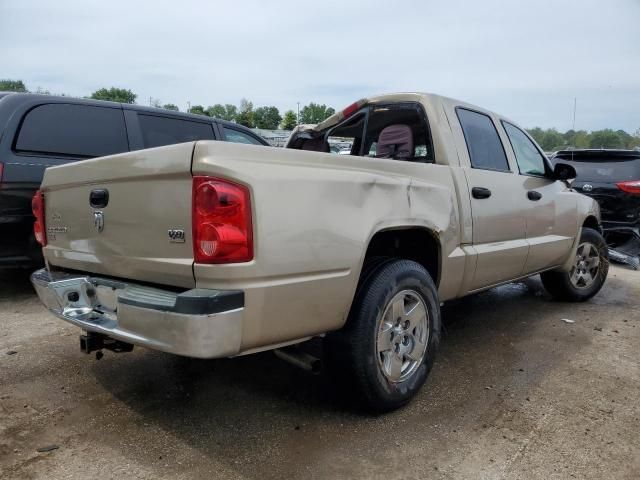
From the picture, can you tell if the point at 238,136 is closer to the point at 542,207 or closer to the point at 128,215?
the point at 542,207

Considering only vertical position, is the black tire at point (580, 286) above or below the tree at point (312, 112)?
below

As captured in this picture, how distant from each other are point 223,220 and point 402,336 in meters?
1.35

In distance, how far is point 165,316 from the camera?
2.13 metres

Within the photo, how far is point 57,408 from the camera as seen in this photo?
9.47ft

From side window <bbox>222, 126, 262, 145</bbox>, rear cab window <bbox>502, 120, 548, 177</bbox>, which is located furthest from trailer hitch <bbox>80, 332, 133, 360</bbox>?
side window <bbox>222, 126, 262, 145</bbox>

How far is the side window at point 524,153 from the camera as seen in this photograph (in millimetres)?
4332

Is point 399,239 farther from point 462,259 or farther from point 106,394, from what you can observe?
point 106,394

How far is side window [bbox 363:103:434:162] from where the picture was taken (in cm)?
366

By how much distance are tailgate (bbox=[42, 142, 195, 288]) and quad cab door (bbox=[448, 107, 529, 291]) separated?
2.08 metres

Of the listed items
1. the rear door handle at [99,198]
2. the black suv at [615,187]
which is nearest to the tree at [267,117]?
the black suv at [615,187]

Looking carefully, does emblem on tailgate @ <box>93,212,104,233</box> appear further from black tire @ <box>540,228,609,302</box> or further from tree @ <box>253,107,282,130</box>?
tree @ <box>253,107,282,130</box>

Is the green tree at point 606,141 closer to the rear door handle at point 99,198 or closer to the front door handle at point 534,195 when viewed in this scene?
the front door handle at point 534,195

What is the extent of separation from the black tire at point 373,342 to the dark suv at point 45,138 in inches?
132

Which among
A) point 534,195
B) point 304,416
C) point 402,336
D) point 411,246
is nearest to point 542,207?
point 534,195
